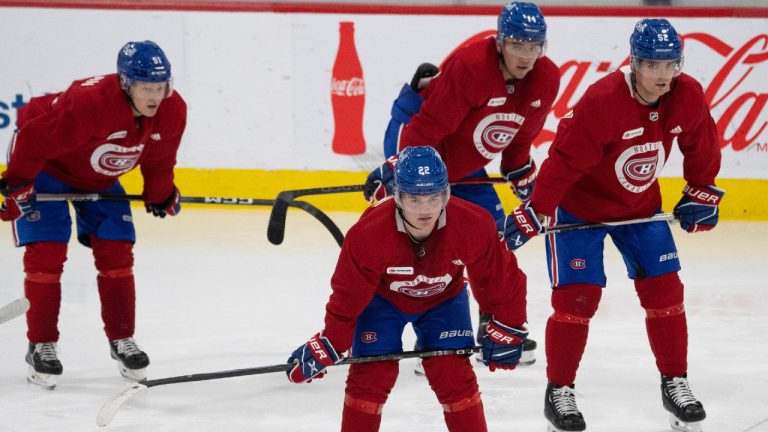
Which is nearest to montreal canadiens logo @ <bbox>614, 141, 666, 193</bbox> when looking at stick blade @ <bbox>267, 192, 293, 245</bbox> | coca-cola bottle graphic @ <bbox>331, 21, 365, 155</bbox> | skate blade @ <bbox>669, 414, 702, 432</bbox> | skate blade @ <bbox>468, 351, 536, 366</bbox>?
skate blade @ <bbox>669, 414, 702, 432</bbox>

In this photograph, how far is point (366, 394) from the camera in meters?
2.92

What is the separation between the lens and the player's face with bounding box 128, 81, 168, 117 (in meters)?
3.74

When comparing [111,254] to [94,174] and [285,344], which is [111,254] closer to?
[94,174]

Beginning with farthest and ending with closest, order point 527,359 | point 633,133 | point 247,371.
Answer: point 527,359, point 633,133, point 247,371

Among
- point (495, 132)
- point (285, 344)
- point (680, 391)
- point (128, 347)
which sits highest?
point (495, 132)

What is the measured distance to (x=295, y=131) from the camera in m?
6.81

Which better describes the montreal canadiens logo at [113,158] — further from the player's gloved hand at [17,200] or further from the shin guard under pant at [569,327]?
the shin guard under pant at [569,327]

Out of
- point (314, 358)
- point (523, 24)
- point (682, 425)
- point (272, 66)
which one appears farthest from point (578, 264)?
point (272, 66)

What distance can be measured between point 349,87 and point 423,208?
13.2ft

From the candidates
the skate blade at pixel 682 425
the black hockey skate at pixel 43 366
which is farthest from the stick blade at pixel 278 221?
the skate blade at pixel 682 425

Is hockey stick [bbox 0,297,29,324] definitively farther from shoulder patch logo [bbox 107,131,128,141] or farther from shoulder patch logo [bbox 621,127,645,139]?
shoulder patch logo [bbox 621,127,645,139]

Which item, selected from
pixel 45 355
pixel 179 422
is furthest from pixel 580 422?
pixel 45 355

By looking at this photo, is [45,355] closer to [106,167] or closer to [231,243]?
[106,167]

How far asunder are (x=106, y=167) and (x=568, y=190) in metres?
1.61
